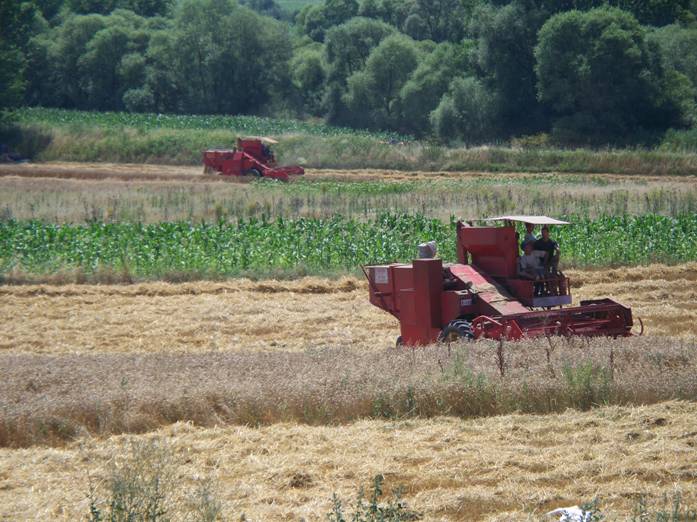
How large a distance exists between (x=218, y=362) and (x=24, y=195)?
23426mm

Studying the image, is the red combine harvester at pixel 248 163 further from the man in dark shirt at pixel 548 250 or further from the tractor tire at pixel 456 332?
the tractor tire at pixel 456 332

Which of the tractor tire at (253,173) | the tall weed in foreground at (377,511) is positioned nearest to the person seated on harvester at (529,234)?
the tall weed in foreground at (377,511)

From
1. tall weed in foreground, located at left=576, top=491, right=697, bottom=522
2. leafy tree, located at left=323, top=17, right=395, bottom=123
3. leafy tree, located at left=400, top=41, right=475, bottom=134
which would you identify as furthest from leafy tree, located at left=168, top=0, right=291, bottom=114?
tall weed in foreground, located at left=576, top=491, right=697, bottom=522

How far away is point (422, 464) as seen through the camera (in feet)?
29.6

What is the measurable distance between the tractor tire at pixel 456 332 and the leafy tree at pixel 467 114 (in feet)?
161

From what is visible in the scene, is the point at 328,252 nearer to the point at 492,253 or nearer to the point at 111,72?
the point at 492,253

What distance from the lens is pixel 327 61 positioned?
8300 centimetres

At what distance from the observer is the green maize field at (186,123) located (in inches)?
2566

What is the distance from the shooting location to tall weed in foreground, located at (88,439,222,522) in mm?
6852

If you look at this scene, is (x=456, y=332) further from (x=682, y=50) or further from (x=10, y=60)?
(x=682, y=50)

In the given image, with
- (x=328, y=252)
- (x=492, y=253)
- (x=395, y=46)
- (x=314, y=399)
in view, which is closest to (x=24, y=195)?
(x=328, y=252)

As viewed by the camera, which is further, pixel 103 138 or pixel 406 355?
pixel 103 138

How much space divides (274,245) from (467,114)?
40.8 metres

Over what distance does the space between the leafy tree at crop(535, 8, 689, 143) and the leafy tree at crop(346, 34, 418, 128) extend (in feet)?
60.8
